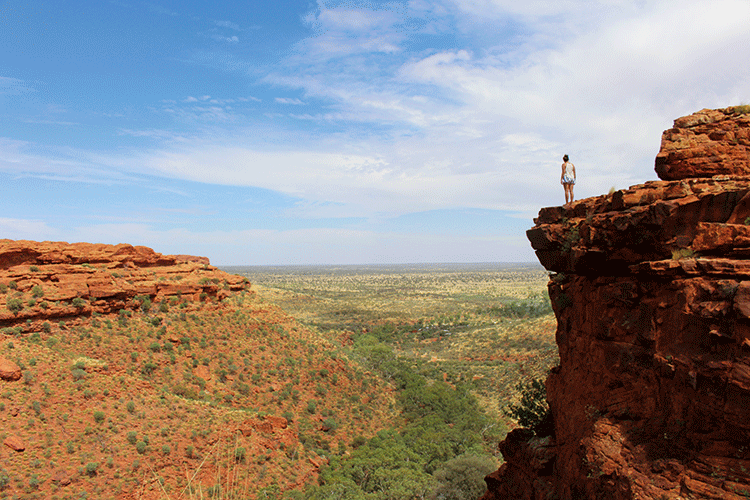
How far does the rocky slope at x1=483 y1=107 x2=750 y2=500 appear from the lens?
20.8 feet

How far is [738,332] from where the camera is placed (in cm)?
617

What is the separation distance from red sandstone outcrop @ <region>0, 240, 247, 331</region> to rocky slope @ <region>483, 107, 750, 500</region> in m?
28.8

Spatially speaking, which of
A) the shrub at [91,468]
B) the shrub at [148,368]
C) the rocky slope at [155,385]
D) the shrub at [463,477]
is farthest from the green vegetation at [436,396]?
the shrub at [148,368]

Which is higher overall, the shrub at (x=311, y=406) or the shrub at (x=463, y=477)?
the shrub at (x=311, y=406)

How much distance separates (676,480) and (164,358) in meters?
27.9

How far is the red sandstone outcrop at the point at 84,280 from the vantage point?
2528 centimetres

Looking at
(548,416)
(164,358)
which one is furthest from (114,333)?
(548,416)

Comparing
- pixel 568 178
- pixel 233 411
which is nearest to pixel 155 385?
pixel 233 411

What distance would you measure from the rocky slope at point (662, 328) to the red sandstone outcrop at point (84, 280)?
28769 millimetres

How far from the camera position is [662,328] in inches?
303

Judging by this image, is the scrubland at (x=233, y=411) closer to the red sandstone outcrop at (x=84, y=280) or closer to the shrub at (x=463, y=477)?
the shrub at (x=463, y=477)

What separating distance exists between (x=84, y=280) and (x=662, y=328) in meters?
33.0

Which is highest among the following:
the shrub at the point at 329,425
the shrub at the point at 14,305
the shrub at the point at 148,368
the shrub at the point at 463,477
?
the shrub at the point at 14,305

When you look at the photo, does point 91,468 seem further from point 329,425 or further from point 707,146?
point 707,146
